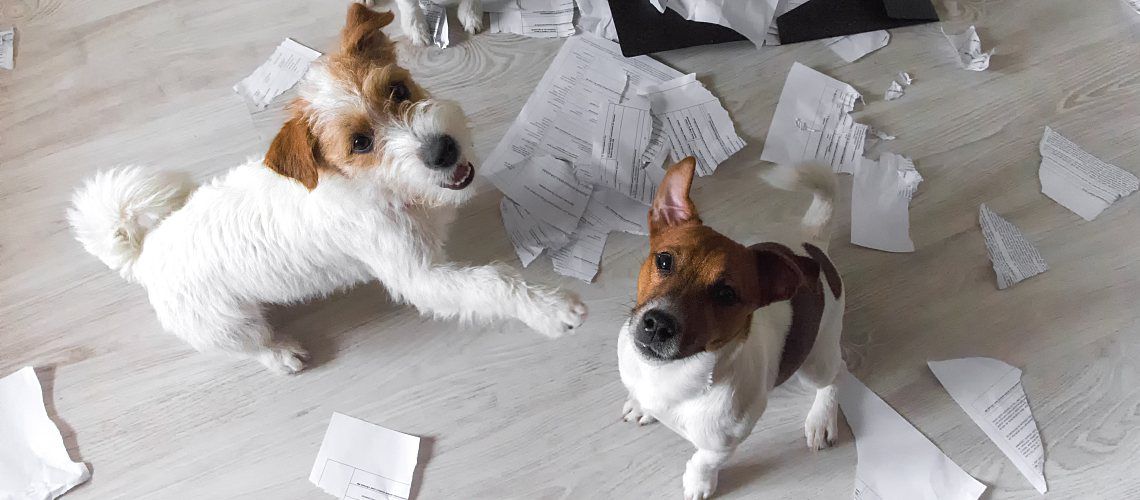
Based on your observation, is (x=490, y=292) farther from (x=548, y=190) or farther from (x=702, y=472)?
(x=702, y=472)

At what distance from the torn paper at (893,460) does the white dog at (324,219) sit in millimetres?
751

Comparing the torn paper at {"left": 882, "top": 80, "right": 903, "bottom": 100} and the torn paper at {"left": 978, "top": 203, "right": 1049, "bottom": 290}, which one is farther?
the torn paper at {"left": 882, "top": 80, "right": 903, "bottom": 100}

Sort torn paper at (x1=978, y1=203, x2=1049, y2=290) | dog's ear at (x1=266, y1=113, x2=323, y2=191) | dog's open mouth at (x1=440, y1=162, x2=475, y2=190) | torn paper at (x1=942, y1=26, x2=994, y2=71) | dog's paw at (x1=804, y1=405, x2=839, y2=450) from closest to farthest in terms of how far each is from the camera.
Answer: dog's ear at (x1=266, y1=113, x2=323, y2=191)
dog's open mouth at (x1=440, y1=162, x2=475, y2=190)
dog's paw at (x1=804, y1=405, x2=839, y2=450)
torn paper at (x1=978, y1=203, x2=1049, y2=290)
torn paper at (x1=942, y1=26, x2=994, y2=71)

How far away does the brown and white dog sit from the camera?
41.3 inches

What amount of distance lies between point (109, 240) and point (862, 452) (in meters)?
1.82

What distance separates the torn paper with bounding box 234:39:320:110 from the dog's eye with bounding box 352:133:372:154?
3.23 ft

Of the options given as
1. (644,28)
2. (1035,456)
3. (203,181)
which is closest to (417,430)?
(203,181)

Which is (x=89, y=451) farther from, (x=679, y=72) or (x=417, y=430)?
(x=679, y=72)

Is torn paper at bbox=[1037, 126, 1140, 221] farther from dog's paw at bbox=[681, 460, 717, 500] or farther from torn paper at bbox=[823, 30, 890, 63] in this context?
dog's paw at bbox=[681, 460, 717, 500]

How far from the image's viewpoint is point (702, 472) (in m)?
1.48

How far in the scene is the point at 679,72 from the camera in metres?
2.08

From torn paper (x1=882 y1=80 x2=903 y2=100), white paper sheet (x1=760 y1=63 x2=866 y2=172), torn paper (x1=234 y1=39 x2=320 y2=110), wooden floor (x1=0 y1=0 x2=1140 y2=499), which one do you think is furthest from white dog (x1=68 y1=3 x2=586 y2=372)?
torn paper (x1=882 y1=80 x2=903 y2=100)

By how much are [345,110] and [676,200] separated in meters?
0.64

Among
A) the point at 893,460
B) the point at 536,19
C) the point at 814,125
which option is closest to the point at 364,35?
the point at 536,19
